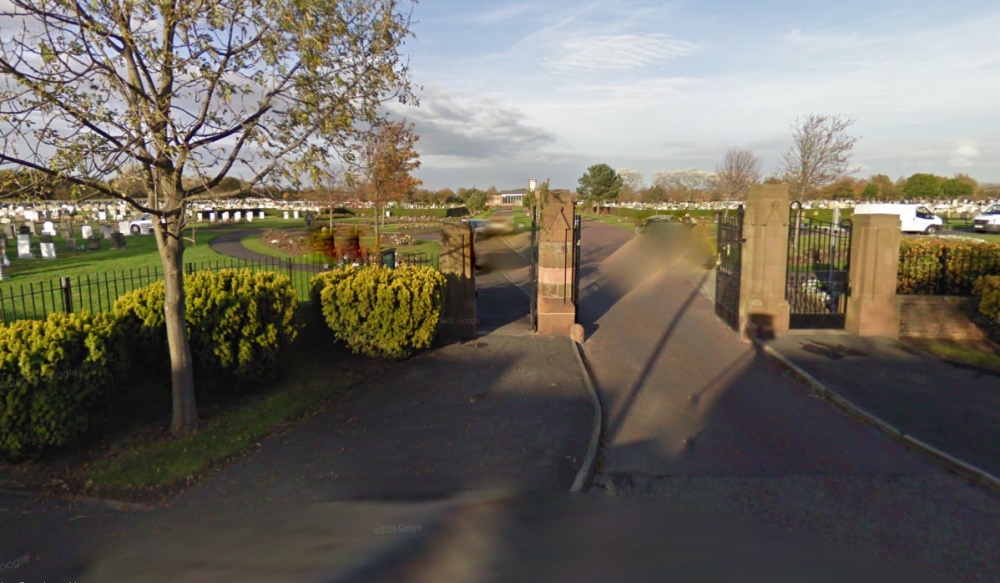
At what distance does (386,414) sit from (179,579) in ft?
16.2

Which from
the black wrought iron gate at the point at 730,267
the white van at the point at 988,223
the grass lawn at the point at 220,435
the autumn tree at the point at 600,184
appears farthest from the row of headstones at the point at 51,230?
the autumn tree at the point at 600,184

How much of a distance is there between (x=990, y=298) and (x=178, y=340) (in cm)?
1140

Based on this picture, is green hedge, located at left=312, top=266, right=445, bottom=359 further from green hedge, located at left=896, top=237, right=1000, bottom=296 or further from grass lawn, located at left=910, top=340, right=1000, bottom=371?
green hedge, located at left=896, top=237, right=1000, bottom=296

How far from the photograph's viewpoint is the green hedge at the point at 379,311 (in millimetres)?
8453

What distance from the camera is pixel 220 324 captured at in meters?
6.75

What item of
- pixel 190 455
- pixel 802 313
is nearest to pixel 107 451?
pixel 190 455

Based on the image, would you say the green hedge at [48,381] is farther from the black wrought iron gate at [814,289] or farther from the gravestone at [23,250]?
the gravestone at [23,250]

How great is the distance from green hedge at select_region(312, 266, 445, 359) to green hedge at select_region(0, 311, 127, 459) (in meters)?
3.27

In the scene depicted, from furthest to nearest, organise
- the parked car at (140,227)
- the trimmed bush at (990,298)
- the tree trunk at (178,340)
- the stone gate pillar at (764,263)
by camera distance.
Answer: the parked car at (140,227)
the stone gate pillar at (764,263)
the trimmed bush at (990,298)
the tree trunk at (178,340)

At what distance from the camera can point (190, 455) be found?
550cm

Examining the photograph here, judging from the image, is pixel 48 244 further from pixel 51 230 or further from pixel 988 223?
pixel 988 223

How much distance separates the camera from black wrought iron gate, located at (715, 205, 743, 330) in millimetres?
10703

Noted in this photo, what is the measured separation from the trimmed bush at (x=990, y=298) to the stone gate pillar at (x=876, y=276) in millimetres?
1165

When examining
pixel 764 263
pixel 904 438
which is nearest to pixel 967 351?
pixel 764 263
